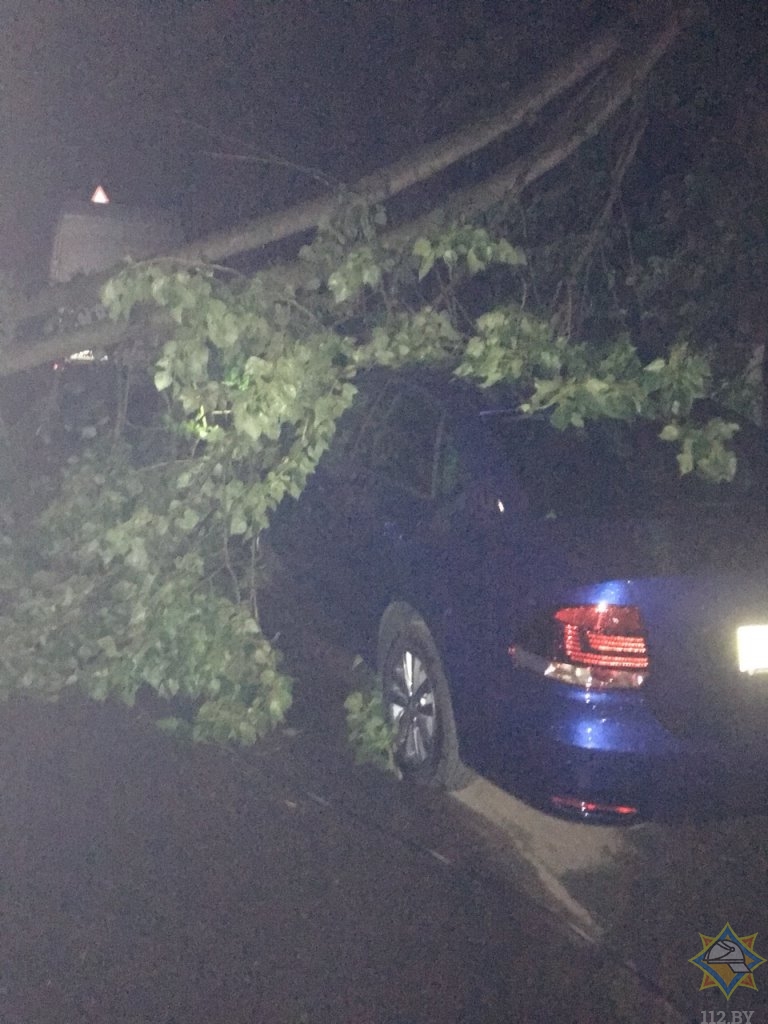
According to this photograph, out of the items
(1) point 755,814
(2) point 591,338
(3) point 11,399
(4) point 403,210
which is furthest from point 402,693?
(4) point 403,210

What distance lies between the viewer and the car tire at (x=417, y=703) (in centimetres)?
472

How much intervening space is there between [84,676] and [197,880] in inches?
73.0

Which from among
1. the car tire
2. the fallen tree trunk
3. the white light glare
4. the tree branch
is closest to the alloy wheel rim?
the car tire

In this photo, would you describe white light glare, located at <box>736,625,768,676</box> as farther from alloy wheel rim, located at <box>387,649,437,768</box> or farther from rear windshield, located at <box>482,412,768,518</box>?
alloy wheel rim, located at <box>387,649,437,768</box>

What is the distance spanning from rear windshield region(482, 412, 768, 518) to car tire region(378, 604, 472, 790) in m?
0.86

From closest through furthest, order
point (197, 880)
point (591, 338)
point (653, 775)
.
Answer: point (653, 775) → point (197, 880) → point (591, 338)

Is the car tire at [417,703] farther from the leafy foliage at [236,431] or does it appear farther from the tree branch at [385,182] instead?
the tree branch at [385,182]

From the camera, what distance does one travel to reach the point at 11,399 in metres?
8.09

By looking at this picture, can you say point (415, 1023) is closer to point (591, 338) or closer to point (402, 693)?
point (402, 693)

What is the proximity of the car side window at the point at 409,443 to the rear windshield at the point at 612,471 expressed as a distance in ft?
1.21

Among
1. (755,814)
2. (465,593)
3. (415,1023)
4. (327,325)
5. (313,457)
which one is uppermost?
(327,325)

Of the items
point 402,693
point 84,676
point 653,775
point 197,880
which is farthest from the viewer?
point 84,676

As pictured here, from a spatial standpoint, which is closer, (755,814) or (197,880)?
(755,814)

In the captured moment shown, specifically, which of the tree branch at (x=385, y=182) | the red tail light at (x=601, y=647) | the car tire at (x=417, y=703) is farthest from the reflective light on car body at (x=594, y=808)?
the tree branch at (x=385, y=182)
